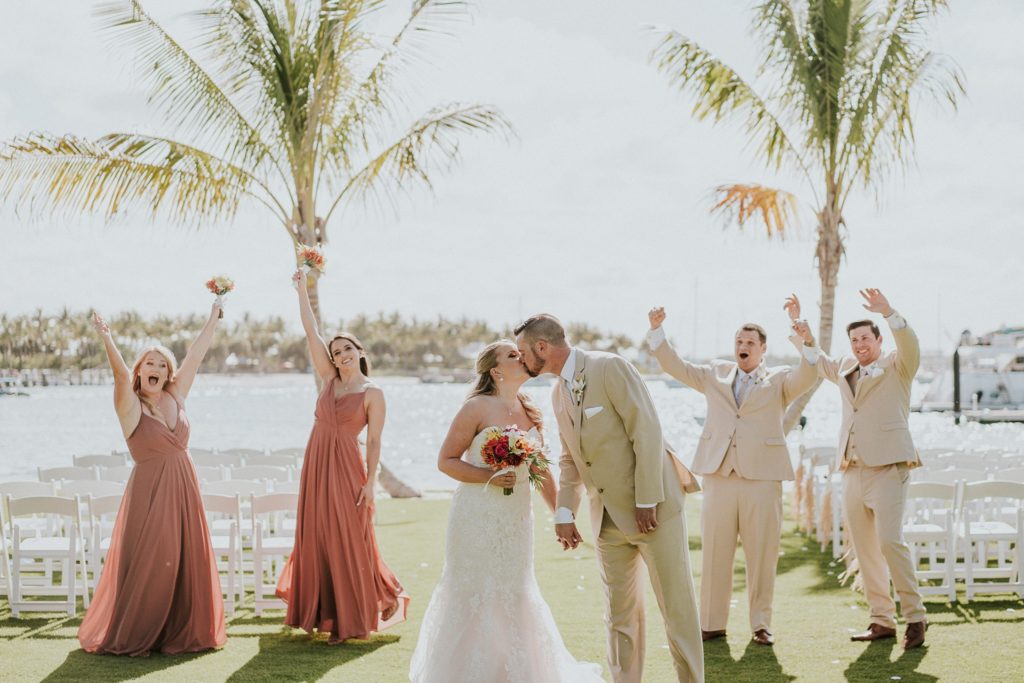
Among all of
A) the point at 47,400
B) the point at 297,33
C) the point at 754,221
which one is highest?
the point at 297,33

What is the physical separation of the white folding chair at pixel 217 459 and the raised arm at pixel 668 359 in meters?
6.54

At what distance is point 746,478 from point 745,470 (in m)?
0.06

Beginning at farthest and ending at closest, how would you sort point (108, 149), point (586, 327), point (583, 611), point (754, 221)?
point (586, 327) → point (754, 221) → point (108, 149) → point (583, 611)

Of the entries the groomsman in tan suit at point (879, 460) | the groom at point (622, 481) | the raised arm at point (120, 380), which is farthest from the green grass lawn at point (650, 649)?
the raised arm at point (120, 380)

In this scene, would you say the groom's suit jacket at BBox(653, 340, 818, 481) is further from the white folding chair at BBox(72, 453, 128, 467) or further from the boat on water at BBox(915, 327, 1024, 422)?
the boat on water at BBox(915, 327, 1024, 422)

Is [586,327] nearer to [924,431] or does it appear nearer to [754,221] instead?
[924,431]

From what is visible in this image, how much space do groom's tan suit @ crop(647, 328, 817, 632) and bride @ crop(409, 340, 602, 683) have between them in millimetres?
1566

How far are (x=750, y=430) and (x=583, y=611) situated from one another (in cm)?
202

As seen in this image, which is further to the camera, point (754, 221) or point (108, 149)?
point (754, 221)

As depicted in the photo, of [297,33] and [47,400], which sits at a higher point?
[297,33]

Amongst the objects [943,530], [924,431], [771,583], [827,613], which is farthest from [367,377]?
[924,431]

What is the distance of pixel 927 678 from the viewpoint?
6.07 metres

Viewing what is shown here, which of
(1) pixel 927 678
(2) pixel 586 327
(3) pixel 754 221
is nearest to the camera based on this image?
(1) pixel 927 678

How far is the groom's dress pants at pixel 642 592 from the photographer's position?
5293 mm
